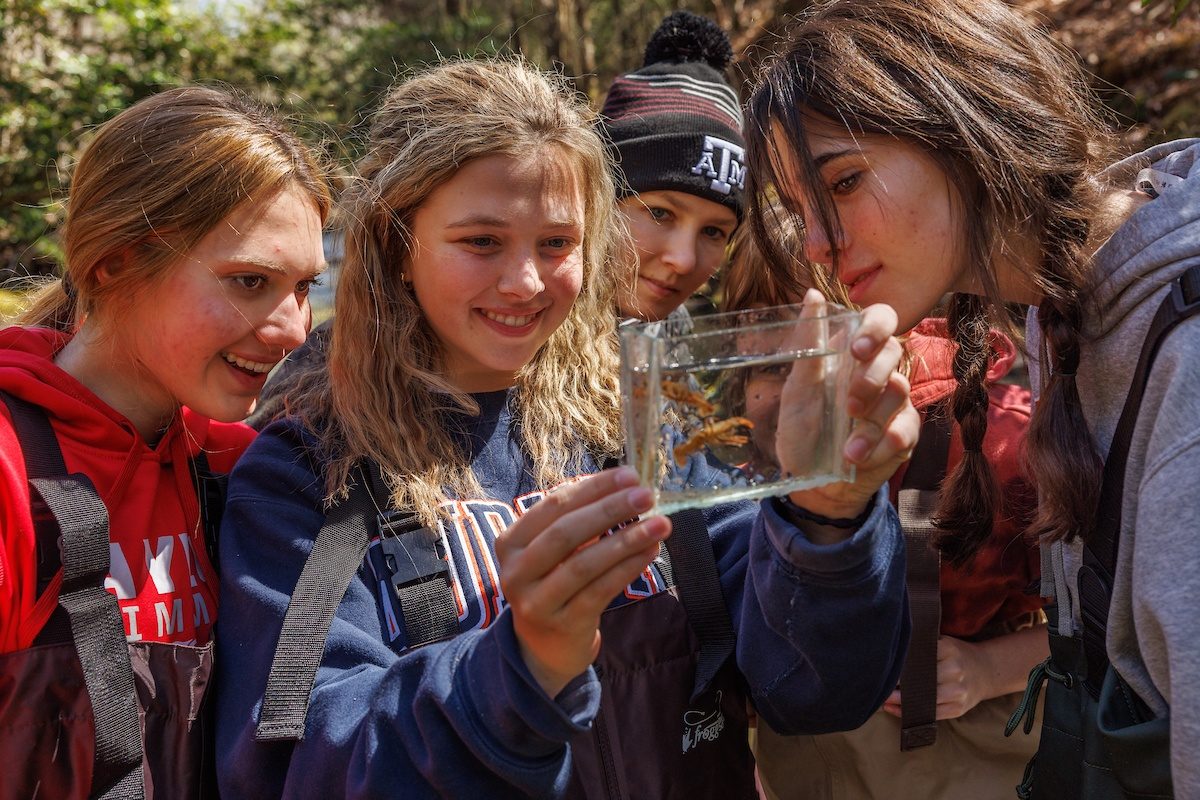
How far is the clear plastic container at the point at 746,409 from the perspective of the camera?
151cm

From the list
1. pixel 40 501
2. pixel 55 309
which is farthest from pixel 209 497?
pixel 55 309

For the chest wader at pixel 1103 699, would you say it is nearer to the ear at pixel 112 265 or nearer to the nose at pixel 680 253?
the nose at pixel 680 253

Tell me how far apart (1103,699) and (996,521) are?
725 mm

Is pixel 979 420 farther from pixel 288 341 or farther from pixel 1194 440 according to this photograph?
pixel 288 341

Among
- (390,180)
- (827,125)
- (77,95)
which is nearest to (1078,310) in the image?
(827,125)

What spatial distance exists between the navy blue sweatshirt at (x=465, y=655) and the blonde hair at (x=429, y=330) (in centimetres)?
11

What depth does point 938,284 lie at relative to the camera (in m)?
2.19

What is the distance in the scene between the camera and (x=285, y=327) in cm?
244

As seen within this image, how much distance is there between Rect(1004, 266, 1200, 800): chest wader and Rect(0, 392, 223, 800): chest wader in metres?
1.72

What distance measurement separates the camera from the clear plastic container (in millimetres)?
1512

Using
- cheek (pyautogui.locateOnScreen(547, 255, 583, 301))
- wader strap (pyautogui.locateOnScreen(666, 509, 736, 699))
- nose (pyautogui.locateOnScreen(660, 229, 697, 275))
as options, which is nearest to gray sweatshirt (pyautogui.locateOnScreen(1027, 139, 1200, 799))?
wader strap (pyautogui.locateOnScreen(666, 509, 736, 699))

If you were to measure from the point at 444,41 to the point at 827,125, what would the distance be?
8.65 meters

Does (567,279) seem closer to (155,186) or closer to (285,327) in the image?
(285,327)

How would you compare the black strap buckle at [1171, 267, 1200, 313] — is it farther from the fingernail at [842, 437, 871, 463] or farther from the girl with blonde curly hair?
the fingernail at [842, 437, 871, 463]
